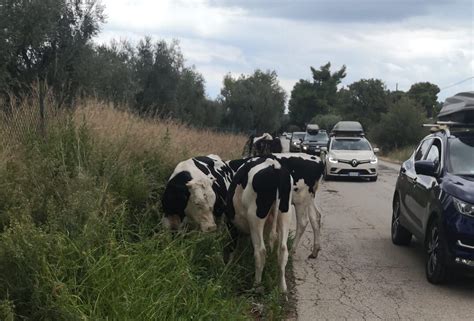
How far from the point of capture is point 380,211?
43.3 feet

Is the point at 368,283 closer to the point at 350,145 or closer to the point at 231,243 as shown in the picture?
the point at 231,243

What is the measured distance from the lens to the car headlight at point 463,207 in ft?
21.0

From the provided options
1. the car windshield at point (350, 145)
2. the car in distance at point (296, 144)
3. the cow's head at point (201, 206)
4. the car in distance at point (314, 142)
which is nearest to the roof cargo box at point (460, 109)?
the cow's head at point (201, 206)

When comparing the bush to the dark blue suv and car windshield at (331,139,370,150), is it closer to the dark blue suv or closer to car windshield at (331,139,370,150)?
car windshield at (331,139,370,150)

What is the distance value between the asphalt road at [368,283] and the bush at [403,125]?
33.2 meters

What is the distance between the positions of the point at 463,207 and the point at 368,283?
1509 mm

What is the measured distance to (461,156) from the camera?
7.57 meters

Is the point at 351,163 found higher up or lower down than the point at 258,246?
lower down

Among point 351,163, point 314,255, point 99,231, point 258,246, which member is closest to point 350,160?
point 351,163

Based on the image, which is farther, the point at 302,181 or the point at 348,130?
the point at 348,130

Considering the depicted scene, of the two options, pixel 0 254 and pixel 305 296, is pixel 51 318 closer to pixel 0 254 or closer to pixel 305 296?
pixel 0 254

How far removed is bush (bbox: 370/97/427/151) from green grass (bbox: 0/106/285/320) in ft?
124

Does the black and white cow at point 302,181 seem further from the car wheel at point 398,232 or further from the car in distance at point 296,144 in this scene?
the car in distance at point 296,144

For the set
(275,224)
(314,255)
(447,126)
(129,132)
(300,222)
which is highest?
(447,126)
